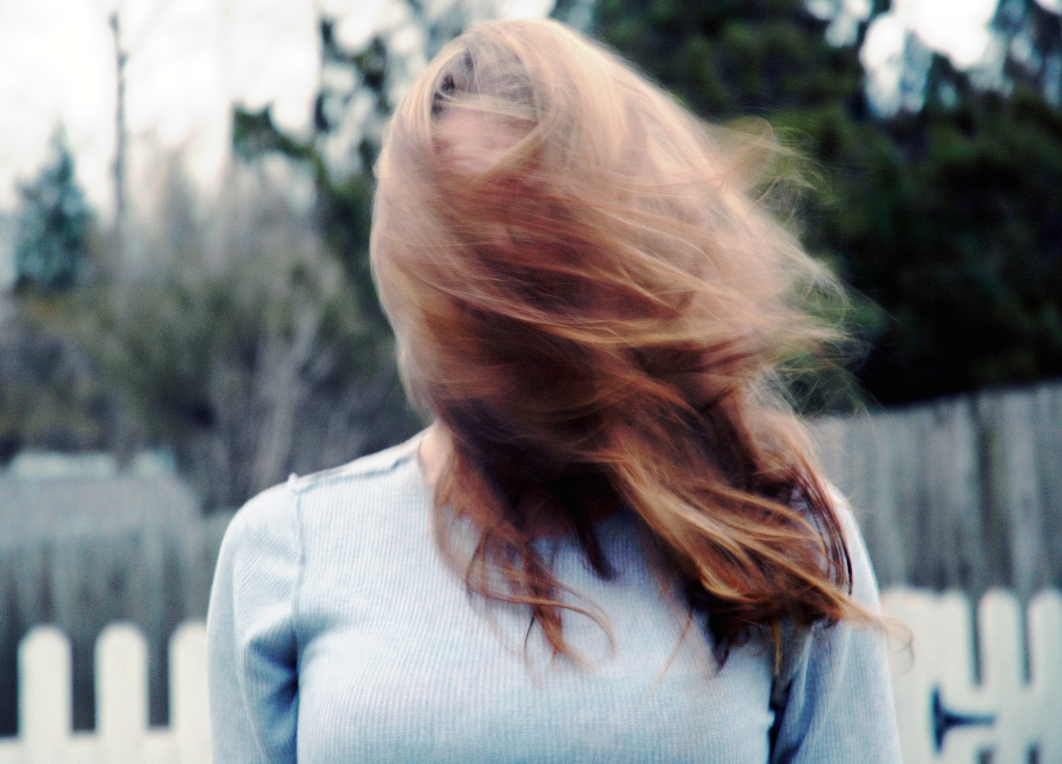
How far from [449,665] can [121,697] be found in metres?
1.84

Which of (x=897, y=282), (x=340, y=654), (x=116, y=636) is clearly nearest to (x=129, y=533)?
(x=116, y=636)

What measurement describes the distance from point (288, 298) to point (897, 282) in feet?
15.8

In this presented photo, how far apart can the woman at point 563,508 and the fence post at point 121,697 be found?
1512 mm

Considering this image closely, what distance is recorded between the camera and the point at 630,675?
848mm

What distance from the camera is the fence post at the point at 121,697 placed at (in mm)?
2285

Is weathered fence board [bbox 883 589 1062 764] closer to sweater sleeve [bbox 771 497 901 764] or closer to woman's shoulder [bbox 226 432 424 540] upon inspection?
sweater sleeve [bbox 771 497 901 764]

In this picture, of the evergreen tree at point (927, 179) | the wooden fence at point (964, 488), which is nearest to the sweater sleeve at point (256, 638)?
the wooden fence at point (964, 488)

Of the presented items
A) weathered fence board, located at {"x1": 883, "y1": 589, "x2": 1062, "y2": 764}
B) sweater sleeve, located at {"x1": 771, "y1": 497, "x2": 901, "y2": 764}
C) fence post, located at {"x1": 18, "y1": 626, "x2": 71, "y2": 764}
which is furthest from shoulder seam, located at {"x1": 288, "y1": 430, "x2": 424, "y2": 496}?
weathered fence board, located at {"x1": 883, "y1": 589, "x2": 1062, "y2": 764}

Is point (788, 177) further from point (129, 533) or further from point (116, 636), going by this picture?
point (129, 533)

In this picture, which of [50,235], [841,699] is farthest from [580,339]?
[50,235]

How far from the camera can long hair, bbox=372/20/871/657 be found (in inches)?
35.4

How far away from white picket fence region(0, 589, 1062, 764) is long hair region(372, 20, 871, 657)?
1574 millimetres

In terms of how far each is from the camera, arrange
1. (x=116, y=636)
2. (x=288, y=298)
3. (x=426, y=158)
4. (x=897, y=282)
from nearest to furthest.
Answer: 1. (x=426, y=158)
2. (x=116, y=636)
3. (x=288, y=298)
4. (x=897, y=282)

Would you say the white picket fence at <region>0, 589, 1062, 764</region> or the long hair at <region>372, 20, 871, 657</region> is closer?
the long hair at <region>372, 20, 871, 657</region>
